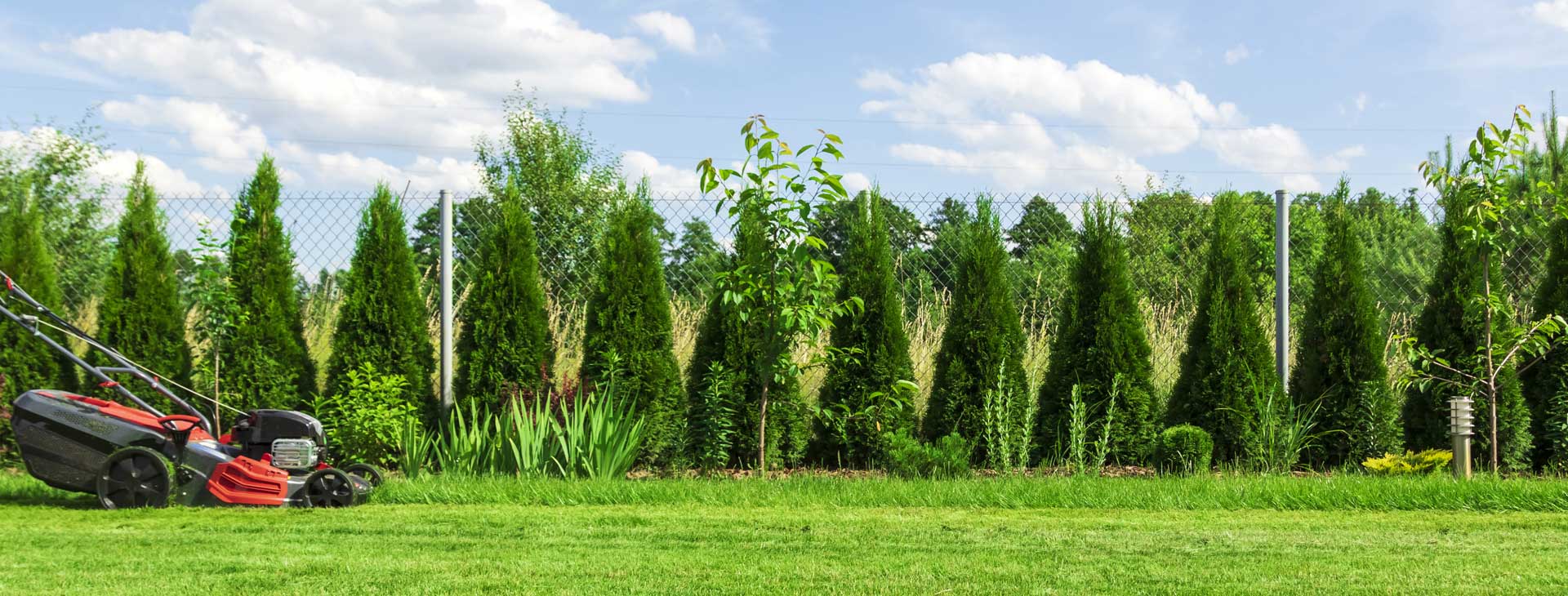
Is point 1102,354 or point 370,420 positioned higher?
point 1102,354

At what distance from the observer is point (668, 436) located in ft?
23.5

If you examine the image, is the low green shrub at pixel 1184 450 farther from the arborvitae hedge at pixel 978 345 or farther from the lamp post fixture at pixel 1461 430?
the lamp post fixture at pixel 1461 430

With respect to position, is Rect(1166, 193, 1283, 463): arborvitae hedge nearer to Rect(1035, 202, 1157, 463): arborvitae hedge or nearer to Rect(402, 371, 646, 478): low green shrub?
Rect(1035, 202, 1157, 463): arborvitae hedge

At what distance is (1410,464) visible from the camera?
248 inches

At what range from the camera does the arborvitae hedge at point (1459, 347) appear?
22.3 ft

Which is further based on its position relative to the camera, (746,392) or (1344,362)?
(746,392)

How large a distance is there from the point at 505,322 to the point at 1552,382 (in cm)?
719

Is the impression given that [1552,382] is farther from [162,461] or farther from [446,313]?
[162,461]

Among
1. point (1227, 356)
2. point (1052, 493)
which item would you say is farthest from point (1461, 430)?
point (1052, 493)

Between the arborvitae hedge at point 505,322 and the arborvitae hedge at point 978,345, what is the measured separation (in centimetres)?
287

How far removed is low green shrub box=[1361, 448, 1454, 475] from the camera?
6273 mm

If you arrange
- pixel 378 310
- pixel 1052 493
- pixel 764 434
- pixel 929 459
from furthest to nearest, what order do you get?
pixel 378 310, pixel 764 434, pixel 929 459, pixel 1052 493

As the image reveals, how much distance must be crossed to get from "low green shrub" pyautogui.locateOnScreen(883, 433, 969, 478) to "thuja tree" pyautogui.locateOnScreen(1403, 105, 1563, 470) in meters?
2.88

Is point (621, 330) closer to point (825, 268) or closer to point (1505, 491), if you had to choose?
point (825, 268)
